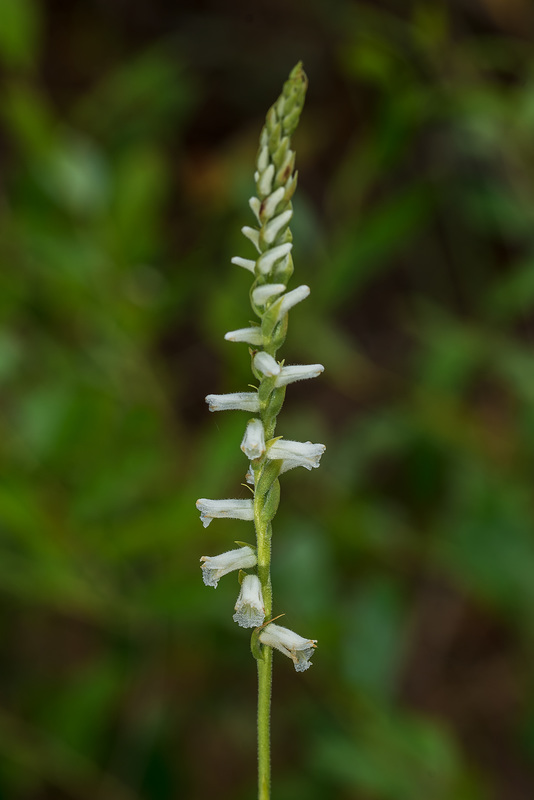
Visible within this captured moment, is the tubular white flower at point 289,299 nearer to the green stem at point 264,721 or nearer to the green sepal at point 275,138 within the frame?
the green sepal at point 275,138

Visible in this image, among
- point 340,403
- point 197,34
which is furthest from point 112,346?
point 197,34

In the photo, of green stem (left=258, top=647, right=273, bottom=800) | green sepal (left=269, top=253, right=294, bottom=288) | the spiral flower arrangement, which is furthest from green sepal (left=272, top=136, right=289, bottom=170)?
green stem (left=258, top=647, right=273, bottom=800)

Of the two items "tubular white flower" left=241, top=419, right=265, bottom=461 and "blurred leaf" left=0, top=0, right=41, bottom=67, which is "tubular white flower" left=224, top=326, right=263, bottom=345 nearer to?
"tubular white flower" left=241, top=419, right=265, bottom=461

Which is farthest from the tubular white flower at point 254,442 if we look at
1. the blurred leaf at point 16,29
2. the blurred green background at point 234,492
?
the blurred leaf at point 16,29

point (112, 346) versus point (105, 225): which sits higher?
point (105, 225)

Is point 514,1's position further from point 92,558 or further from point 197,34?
point 92,558
